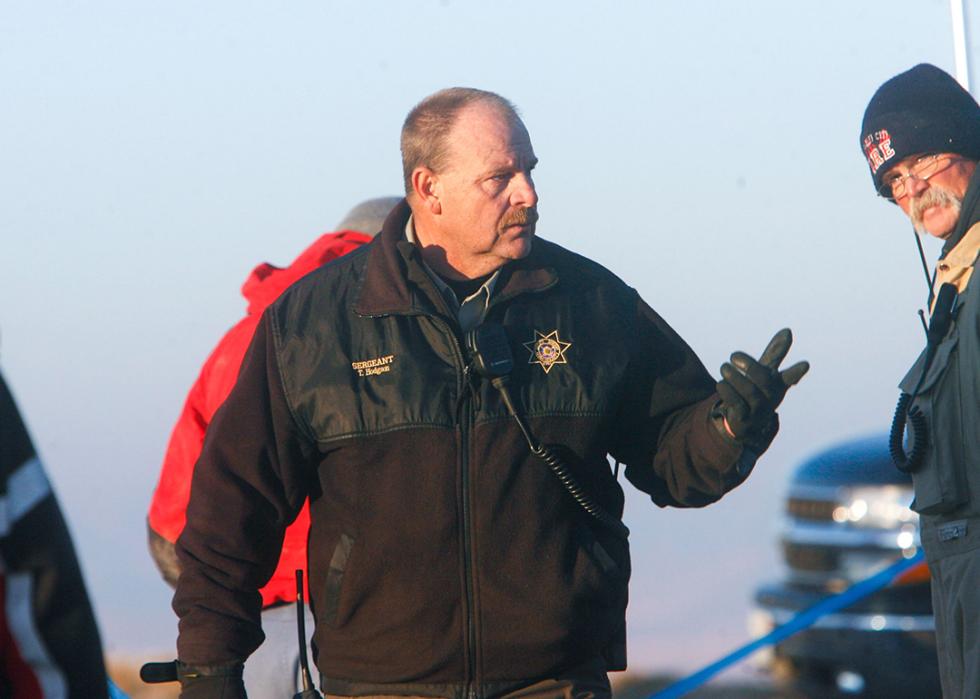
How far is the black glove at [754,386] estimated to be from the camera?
3.70 m

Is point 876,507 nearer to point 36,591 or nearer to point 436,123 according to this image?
point 436,123

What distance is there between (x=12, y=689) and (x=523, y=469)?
5.89 ft

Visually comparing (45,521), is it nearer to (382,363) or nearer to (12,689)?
(12,689)

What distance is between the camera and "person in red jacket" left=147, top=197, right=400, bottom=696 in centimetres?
461

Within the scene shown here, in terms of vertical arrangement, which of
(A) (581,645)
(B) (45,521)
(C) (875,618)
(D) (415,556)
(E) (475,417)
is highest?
(B) (45,521)

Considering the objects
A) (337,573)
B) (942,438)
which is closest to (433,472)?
(337,573)

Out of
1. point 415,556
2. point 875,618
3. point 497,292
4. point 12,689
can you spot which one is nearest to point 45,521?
point 12,689

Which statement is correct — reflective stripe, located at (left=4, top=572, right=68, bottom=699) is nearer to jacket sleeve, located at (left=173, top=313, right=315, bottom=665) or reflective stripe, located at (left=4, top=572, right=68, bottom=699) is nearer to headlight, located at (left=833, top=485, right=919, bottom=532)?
jacket sleeve, located at (left=173, top=313, right=315, bottom=665)

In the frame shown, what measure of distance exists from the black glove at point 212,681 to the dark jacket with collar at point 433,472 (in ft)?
0.11

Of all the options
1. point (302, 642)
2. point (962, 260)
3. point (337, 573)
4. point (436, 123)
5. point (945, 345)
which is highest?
point (436, 123)

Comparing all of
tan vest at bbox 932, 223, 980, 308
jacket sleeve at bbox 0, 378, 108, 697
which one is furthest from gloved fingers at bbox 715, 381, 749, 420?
jacket sleeve at bbox 0, 378, 108, 697

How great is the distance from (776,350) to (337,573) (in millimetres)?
1139

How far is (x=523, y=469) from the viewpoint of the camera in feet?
12.4

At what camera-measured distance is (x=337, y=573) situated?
385cm
